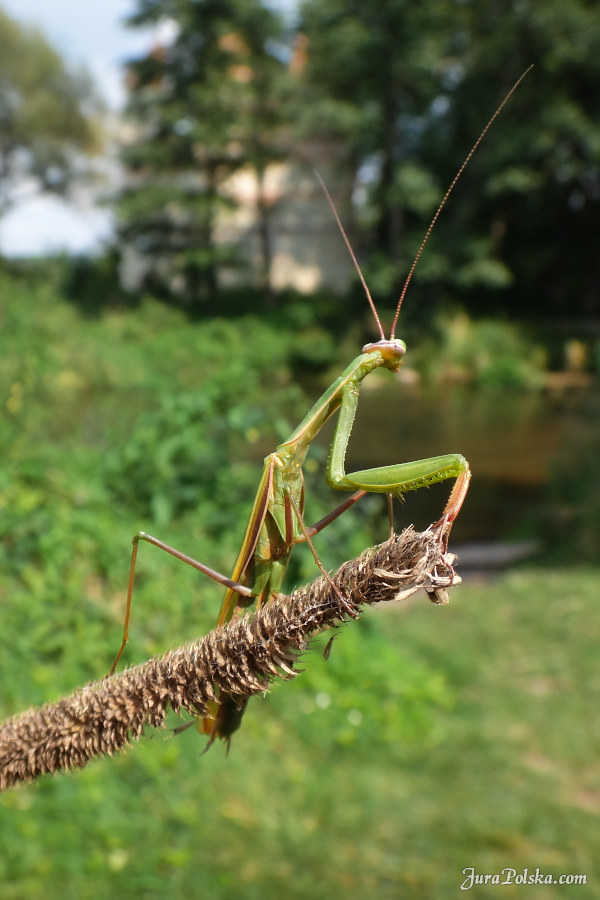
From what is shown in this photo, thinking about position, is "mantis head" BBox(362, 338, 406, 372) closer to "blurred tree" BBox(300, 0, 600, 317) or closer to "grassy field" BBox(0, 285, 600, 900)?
"grassy field" BBox(0, 285, 600, 900)

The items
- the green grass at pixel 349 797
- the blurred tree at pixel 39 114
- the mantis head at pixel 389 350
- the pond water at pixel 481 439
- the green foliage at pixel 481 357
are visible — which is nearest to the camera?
the mantis head at pixel 389 350

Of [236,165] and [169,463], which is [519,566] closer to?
[169,463]

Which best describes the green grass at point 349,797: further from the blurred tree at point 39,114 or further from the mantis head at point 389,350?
the blurred tree at point 39,114

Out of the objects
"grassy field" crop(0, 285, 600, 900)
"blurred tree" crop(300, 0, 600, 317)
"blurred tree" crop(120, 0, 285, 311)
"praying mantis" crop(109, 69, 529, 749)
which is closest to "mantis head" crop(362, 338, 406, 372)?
"praying mantis" crop(109, 69, 529, 749)

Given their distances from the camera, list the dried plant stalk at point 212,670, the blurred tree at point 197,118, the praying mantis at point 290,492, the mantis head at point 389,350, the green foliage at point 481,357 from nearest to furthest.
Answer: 1. the dried plant stalk at point 212,670
2. the praying mantis at point 290,492
3. the mantis head at point 389,350
4. the green foliage at point 481,357
5. the blurred tree at point 197,118

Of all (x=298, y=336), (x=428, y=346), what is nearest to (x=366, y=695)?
(x=428, y=346)

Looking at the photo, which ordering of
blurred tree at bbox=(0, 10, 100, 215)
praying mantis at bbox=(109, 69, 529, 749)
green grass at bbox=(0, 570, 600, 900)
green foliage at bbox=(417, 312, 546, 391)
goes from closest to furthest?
praying mantis at bbox=(109, 69, 529, 749)
green grass at bbox=(0, 570, 600, 900)
green foliage at bbox=(417, 312, 546, 391)
blurred tree at bbox=(0, 10, 100, 215)

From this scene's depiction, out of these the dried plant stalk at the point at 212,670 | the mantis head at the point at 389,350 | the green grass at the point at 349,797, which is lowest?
the green grass at the point at 349,797

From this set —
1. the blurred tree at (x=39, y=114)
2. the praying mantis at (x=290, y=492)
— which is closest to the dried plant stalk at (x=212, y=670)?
the praying mantis at (x=290, y=492)
